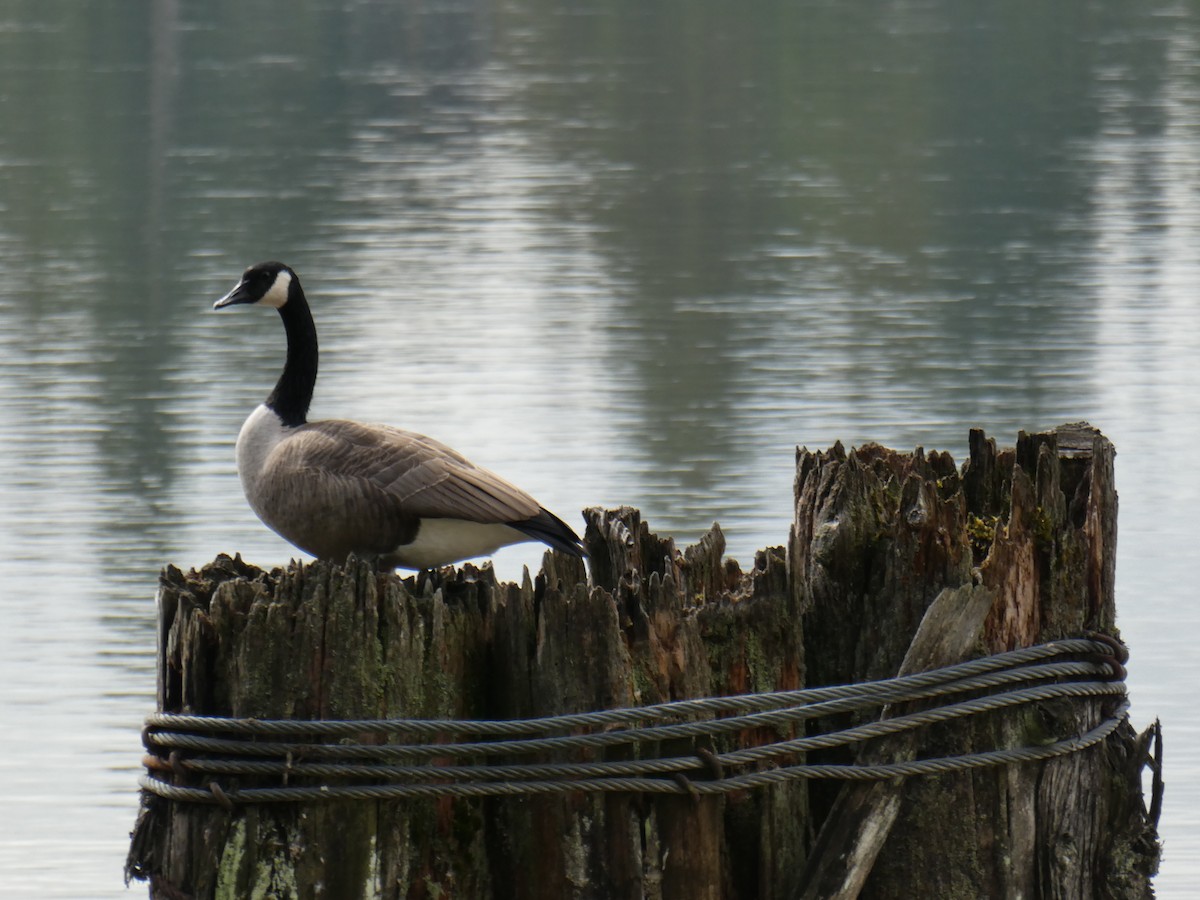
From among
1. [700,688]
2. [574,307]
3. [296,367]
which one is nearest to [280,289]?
[296,367]

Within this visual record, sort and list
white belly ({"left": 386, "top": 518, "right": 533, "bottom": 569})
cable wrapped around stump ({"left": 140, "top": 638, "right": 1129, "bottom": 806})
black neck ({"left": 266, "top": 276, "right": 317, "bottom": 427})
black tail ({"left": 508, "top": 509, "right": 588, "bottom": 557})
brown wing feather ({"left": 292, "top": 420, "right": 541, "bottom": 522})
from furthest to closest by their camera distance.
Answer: black neck ({"left": 266, "top": 276, "right": 317, "bottom": 427}) < white belly ({"left": 386, "top": 518, "right": 533, "bottom": 569}) < brown wing feather ({"left": 292, "top": 420, "right": 541, "bottom": 522}) < black tail ({"left": 508, "top": 509, "right": 588, "bottom": 557}) < cable wrapped around stump ({"left": 140, "top": 638, "right": 1129, "bottom": 806})

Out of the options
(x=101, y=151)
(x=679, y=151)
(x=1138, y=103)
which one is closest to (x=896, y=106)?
(x=1138, y=103)

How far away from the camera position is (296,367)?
234 inches

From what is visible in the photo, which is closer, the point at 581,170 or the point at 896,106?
the point at 581,170

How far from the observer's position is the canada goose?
4988mm

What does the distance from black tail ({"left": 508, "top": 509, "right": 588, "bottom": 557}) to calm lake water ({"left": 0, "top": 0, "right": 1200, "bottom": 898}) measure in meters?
2.72

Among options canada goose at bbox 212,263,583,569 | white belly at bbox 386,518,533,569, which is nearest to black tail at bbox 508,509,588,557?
canada goose at bbox 212,263,583,569

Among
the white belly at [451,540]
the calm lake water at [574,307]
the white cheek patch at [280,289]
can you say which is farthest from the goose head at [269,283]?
the calm lake water at [574,307]

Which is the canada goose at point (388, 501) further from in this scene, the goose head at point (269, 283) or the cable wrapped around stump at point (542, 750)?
the cable wrapped around stump at point (542, 750)

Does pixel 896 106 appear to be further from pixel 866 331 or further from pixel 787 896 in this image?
pixel 787 896

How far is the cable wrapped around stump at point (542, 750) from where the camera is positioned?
3846 millimetres

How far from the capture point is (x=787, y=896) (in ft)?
13.3

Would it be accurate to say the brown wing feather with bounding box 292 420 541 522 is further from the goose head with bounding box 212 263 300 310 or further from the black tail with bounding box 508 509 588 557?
the goose head with bounding box 212 263 300 310

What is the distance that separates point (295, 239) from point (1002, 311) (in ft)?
22.3
